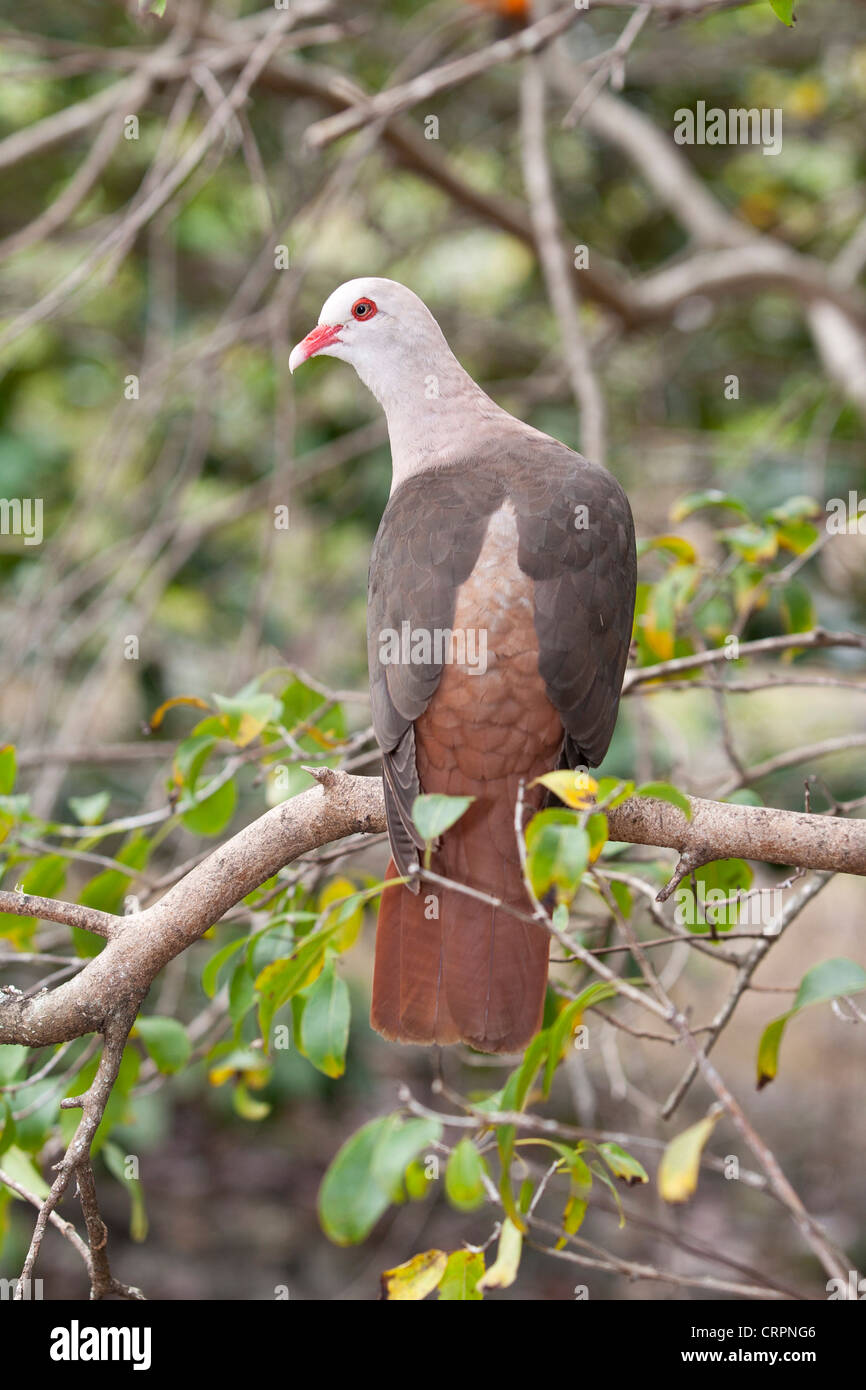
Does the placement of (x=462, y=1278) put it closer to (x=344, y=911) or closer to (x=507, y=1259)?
(x=507, y=1259)

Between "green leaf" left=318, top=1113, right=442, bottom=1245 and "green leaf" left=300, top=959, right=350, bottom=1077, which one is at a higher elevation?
"green leaf" left=300, top=959, right=350, bottom=1077

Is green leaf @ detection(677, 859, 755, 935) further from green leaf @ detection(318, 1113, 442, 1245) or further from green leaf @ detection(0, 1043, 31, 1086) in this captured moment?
green leaf @ detection(0, 1043, 31, 1086)

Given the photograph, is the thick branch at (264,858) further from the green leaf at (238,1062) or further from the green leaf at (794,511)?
the green leaf at (794,511)

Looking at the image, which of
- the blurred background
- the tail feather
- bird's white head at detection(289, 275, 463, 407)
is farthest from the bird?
the blurred background

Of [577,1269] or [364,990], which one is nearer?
[364,990]

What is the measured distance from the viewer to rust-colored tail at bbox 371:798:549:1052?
180 centimetres

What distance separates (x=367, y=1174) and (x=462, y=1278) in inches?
8.5

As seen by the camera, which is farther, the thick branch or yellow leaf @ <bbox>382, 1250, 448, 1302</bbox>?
the thick branch

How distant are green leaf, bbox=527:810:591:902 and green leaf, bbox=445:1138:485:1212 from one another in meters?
0.27

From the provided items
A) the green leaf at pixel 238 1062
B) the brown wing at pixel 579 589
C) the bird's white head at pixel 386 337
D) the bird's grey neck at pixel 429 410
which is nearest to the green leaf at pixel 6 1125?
the green leaf at pixel 238 1062

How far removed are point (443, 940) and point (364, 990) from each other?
9.54ft

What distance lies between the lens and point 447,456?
2291 mm
